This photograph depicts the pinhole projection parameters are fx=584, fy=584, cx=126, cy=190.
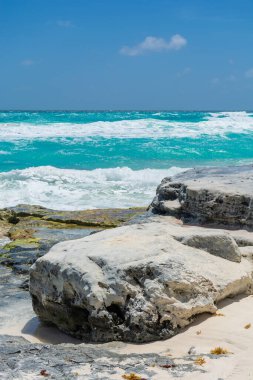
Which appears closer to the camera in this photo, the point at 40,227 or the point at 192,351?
the point at 192,351

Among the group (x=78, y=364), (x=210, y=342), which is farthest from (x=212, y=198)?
(x=78, y=364)

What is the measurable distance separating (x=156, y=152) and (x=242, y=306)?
26.2 meters

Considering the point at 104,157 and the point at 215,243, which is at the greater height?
the point at 215,243

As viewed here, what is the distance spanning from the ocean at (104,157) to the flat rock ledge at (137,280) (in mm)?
8417

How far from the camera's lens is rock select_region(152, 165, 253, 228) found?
24.4ft

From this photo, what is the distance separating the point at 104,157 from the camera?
2934cm

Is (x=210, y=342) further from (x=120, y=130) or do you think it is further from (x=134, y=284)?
(x=120, y=130)

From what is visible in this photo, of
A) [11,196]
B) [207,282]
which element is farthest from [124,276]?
[11,196]

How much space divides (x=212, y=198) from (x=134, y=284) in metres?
2.69

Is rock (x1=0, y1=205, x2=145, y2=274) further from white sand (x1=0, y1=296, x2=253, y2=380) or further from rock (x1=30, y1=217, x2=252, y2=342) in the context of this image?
white sand (x1=0, y1=296, x2=253, y2=380)

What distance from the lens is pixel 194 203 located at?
7.80 meters

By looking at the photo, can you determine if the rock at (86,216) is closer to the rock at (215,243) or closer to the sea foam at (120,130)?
the rock at (215,243)

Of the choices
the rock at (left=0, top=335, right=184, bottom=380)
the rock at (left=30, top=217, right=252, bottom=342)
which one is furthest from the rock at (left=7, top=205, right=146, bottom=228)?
the rock at (left=0, top=335, right=184, bottom=380)

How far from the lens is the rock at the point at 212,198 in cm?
744
